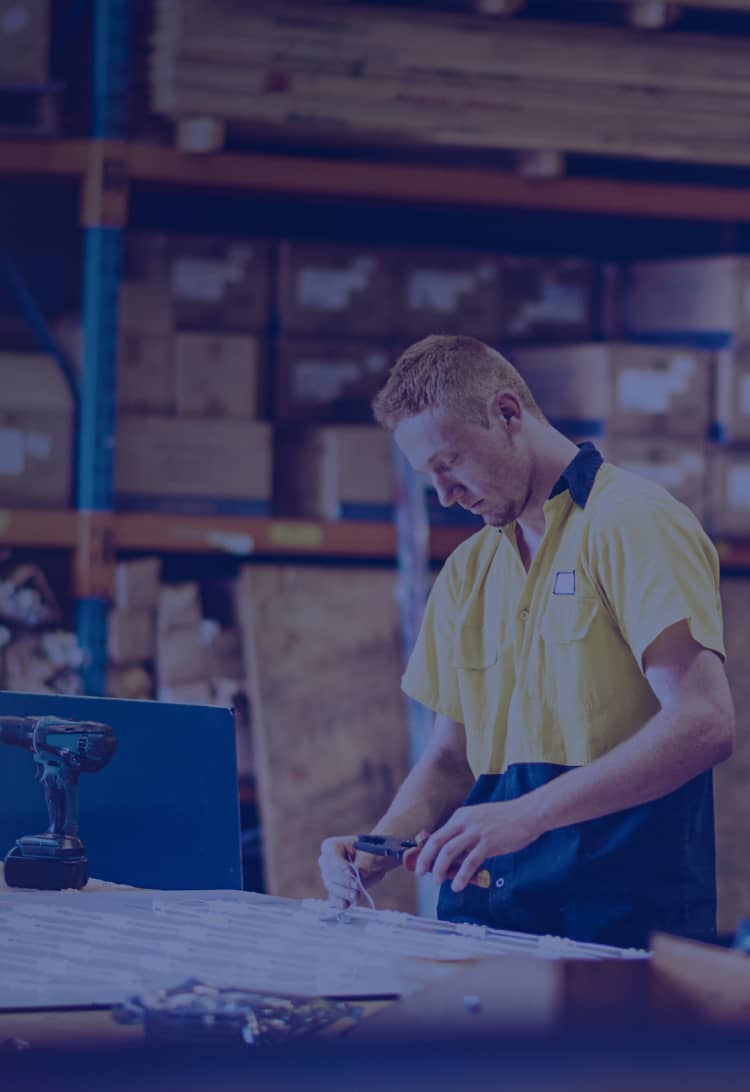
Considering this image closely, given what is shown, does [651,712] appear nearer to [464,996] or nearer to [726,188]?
[464,996]

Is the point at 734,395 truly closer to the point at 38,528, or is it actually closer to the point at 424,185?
the point at 424,185

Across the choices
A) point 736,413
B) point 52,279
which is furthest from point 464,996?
point 52,279

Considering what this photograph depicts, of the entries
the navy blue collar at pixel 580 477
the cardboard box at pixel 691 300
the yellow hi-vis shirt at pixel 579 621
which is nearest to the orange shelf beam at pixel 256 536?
the cardboard box at pixel 691 300

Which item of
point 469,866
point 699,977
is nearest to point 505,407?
point 469,866

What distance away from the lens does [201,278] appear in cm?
430

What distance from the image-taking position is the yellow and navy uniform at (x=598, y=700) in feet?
6.21

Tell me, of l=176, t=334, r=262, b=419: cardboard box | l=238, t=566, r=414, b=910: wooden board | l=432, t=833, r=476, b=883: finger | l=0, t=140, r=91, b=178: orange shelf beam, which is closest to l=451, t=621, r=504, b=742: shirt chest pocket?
l=432, t=833, r=476, b=883: finger

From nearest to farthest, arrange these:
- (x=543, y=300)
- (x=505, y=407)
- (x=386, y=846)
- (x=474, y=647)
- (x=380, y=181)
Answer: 1. (x=386, y=846)
2. (x=505, y=407)
3. (x=474, y=647)
4. (x=380, y=181)
5. (x=543, y=300)

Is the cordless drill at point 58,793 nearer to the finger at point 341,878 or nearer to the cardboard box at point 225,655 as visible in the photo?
the finger at point 341,878

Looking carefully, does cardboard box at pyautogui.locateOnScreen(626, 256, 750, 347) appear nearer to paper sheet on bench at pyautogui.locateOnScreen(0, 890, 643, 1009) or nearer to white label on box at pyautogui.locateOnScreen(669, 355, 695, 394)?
white label on box at pyautogui.locateOnScreen(669, 355, 695, 394)

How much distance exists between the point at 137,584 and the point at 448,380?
2.26 metres

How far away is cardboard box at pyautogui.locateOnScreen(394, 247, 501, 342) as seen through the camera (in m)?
4.45

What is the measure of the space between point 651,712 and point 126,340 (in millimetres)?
2678

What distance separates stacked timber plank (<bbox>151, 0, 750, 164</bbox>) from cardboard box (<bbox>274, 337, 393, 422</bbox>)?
2.08 feet
